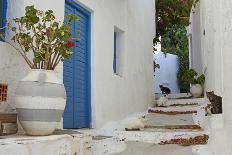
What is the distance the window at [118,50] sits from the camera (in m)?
9.23

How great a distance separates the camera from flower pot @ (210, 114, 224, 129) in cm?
444

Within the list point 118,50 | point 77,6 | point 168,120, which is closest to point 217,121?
point 77,6

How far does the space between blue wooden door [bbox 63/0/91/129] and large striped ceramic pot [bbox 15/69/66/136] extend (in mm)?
2140

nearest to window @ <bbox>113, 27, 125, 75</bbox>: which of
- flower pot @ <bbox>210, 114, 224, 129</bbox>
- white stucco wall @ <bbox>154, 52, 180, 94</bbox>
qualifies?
flower pot @ <bbox>210, 114, 224, 129</bbox>

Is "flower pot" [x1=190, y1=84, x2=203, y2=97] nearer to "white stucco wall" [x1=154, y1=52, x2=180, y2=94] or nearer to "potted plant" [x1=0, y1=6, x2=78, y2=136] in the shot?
"potted plant" [x1=0, y1=6, x2=78, y2=136]

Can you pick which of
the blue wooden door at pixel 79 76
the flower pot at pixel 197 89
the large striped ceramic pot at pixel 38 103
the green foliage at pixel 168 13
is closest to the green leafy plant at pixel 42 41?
the large striped ceramic pot at pixel 38 103

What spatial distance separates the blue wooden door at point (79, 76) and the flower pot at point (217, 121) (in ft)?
9.09

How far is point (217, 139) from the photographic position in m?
4.48

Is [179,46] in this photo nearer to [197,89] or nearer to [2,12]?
[197,89]

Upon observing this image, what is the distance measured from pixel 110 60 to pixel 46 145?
4.81m

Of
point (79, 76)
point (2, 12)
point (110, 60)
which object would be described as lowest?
point (79, 76)

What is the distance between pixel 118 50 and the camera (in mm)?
9359

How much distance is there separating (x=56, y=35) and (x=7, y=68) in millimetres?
803

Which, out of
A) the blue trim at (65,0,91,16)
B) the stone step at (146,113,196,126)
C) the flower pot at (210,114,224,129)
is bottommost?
the stone step at (146,113,196,126)
